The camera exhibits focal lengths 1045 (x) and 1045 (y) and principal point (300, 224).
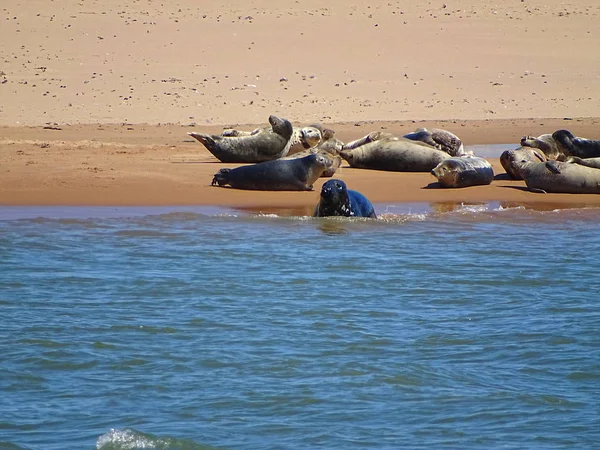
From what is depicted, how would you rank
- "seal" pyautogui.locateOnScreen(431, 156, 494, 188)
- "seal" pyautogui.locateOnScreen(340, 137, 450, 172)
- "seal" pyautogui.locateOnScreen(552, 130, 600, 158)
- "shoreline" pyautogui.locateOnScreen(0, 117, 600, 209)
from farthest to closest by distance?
"seal" pyautogui.locateOnScreen(552, 130, 600, 158)
"seal" pyautogui.locateOnScreen(340, 137, 450, 172)
"seal" pyautogui.locateOnScreen(431, 156, 494, 188)
"shoreline" pyautogui.locateOnScreen(0, 117, 600, 209)

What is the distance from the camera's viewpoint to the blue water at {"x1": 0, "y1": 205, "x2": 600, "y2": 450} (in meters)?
4.29

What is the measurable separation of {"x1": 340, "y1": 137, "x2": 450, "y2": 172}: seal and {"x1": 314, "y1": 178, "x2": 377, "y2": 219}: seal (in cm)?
260

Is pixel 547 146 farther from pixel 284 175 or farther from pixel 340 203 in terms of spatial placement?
pixel 340 203

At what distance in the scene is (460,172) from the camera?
1074 centimetres

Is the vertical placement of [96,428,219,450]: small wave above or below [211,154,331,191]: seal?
below

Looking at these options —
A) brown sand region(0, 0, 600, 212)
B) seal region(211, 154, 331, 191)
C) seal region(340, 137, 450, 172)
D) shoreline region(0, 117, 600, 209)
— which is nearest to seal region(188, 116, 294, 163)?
shoreline region(0, 117, 600, 209)

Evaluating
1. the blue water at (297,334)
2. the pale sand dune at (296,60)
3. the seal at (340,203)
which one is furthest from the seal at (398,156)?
the pale sand dune at (296,60)

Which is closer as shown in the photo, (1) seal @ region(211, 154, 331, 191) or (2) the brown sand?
(1) seal @ region(211, 154, 331, 191)

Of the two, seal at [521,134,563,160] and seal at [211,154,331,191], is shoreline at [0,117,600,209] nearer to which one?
seal at [211,154,331,191]

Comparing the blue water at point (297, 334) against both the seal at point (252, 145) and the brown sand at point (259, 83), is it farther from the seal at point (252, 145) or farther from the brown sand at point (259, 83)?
the seal at point (252, 145)

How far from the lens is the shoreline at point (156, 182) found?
1007cm

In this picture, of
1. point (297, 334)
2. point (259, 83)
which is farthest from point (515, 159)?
point (259, 83)

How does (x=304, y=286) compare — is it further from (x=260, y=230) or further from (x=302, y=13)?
(x=302, y=13)

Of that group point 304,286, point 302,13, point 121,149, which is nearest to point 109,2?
point 302,13
